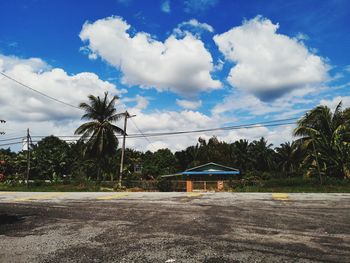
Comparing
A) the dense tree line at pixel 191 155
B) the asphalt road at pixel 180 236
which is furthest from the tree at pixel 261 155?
the asphalt road at pixel 180 236

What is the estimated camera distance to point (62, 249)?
814 centimetres

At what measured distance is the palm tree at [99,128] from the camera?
4009 cm

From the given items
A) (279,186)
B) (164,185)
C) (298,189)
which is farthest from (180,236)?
(279,186)

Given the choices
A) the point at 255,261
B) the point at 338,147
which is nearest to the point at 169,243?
the point at 255,261

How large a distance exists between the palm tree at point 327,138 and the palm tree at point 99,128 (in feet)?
65.7

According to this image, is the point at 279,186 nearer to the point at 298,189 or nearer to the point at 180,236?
the point at 298,189

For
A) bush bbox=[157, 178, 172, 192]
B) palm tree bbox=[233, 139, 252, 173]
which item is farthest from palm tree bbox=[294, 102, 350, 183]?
palm tree bbox=[233, 139, 252, 173]

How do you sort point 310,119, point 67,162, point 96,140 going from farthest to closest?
point 67,162 → point 96,140 → point 310,119

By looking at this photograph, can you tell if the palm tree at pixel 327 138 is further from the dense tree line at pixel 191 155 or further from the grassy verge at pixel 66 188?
the grassy verge at pixel 66 188

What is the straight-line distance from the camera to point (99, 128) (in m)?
40.2

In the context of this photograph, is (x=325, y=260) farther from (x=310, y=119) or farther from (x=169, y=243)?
(x=310, y=119)

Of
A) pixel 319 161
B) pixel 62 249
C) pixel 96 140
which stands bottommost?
pixel 62 249

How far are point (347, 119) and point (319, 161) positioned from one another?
504 centimetres

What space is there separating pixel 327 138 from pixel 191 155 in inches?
1216
